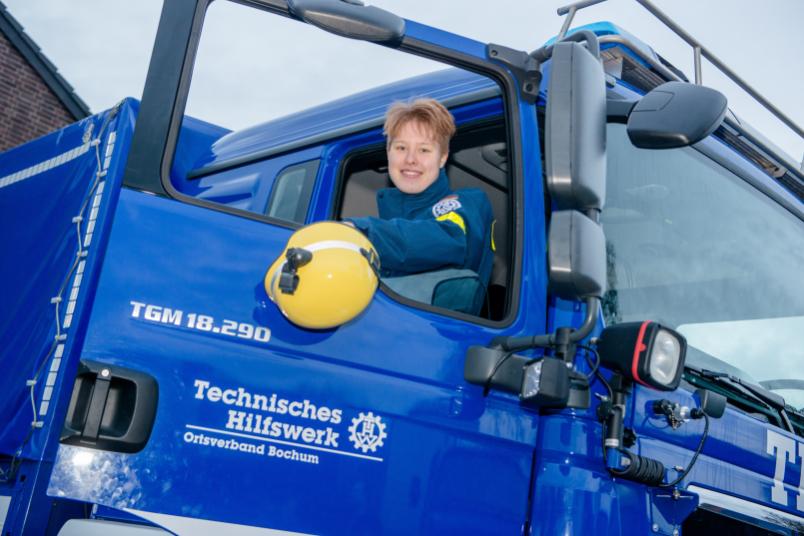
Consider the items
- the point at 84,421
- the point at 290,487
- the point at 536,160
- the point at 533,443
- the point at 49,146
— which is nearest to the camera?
the point at 84,421

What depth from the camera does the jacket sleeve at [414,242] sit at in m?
2.34

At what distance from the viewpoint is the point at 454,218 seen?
2.48 metres

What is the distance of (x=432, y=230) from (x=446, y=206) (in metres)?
0.13

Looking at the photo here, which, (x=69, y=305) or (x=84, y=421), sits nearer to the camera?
(x=84, y=421)

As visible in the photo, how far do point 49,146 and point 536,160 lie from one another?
152 centimetres

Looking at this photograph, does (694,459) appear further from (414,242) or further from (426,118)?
(426,118)

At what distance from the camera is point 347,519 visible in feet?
6.68

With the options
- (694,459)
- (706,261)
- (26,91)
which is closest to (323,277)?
(694,459)

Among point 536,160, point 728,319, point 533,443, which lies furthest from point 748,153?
point 533,443

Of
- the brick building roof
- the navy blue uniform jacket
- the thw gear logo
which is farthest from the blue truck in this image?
the brick building roof

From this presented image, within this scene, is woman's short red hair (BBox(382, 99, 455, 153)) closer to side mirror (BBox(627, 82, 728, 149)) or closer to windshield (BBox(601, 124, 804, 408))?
windshield (BBox(601, 124, 804, 408))

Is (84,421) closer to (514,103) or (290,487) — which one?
(290,487)

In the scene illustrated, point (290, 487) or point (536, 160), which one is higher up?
point (536, 160)

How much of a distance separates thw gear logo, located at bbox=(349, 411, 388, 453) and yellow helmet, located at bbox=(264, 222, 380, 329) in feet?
0.80
